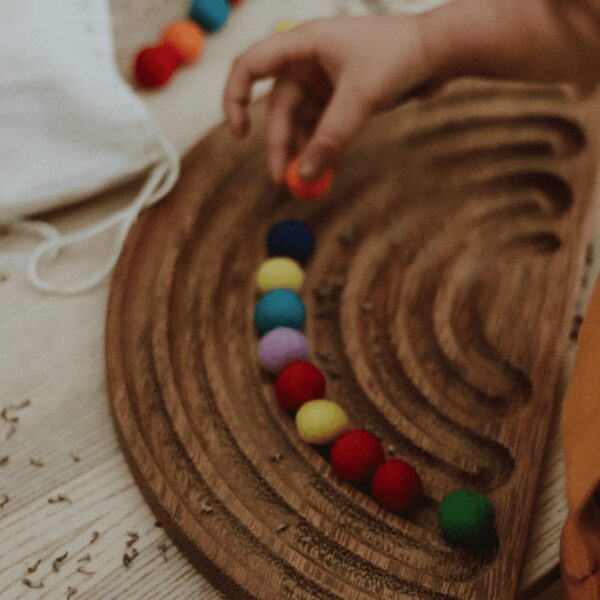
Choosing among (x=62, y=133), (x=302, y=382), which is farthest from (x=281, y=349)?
(x=62, y=133)

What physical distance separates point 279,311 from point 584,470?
0.80 feet

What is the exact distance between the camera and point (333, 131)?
56 cm

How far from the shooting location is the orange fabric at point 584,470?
1.23 ft

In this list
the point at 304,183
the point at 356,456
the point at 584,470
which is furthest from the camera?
the point at 304,183

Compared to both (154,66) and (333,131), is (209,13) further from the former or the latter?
(333,131)

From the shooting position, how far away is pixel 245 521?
462 millimetres

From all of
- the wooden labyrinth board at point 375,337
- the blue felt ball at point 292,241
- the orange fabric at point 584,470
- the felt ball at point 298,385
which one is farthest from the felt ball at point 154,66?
the orange fabric at point 584,470

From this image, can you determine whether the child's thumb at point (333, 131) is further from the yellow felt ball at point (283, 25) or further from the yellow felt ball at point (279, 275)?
the yellow felt ball at point (283, 25)

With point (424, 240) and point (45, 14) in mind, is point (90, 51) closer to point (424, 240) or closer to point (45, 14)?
point (45, 14)

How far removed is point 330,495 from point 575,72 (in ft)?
1.20

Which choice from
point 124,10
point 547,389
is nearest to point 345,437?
point 547,389

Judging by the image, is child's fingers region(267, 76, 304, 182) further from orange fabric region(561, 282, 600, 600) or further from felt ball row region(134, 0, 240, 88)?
orange fabric region(561, 282, 600, 600)

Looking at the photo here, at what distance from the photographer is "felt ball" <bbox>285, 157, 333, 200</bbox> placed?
0.59m

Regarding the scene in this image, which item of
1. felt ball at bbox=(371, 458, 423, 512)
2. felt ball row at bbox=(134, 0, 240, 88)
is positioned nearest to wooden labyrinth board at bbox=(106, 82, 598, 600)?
felt ball at bbox=(371, 458, 423, 512)
